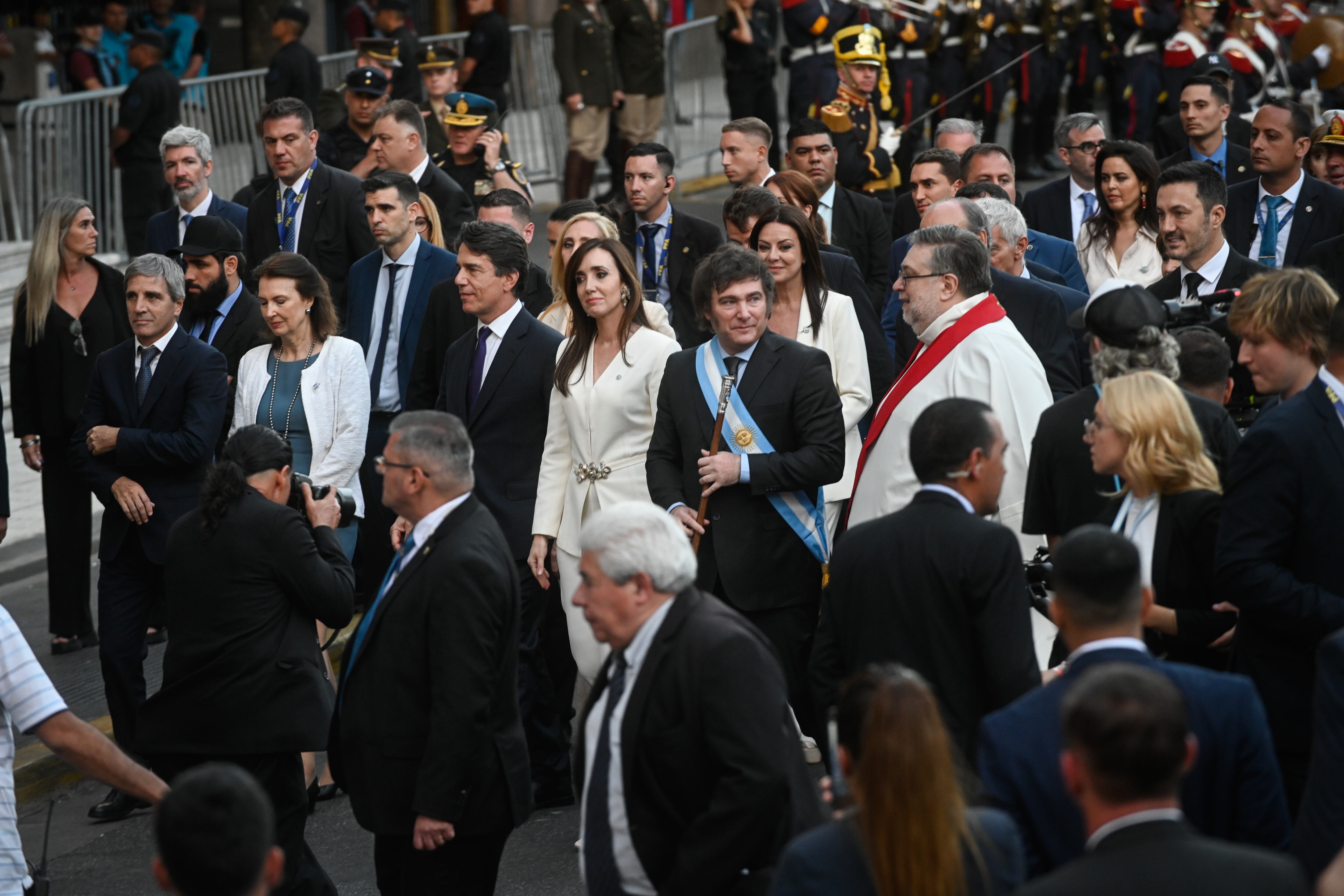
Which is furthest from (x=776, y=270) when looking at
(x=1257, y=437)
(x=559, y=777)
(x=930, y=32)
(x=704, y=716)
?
(x=930, y=32)

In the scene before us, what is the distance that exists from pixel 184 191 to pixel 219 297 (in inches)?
61.9

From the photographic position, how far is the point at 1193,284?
6.82 m

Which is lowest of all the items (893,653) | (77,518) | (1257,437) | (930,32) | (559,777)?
(559,777)

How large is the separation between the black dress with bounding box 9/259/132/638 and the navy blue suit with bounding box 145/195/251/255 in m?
0.82

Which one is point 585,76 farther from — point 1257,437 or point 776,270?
point 1257,437

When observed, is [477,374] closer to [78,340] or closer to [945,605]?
[78,340]

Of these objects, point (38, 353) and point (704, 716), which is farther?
point (38, 353)

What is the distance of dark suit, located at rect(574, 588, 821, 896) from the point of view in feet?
11.6

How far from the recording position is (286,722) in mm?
5105

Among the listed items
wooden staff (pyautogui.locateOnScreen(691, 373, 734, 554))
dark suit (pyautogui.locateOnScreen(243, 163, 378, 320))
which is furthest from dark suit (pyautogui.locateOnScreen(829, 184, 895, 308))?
wooden staff (pyautogui.locateOnScreen(691, 373, 734, 554))

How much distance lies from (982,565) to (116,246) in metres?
10.7

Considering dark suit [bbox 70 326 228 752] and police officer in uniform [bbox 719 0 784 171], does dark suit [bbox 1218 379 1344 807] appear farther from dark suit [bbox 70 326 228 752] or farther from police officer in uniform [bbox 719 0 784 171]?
police officer in uniform [bbox 719 0 784 171]

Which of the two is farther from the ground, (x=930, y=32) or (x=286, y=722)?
(x=930, y=32)

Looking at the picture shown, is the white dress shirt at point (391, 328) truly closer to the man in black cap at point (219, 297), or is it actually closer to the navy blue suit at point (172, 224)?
the man in black cap at point (219, 297)
